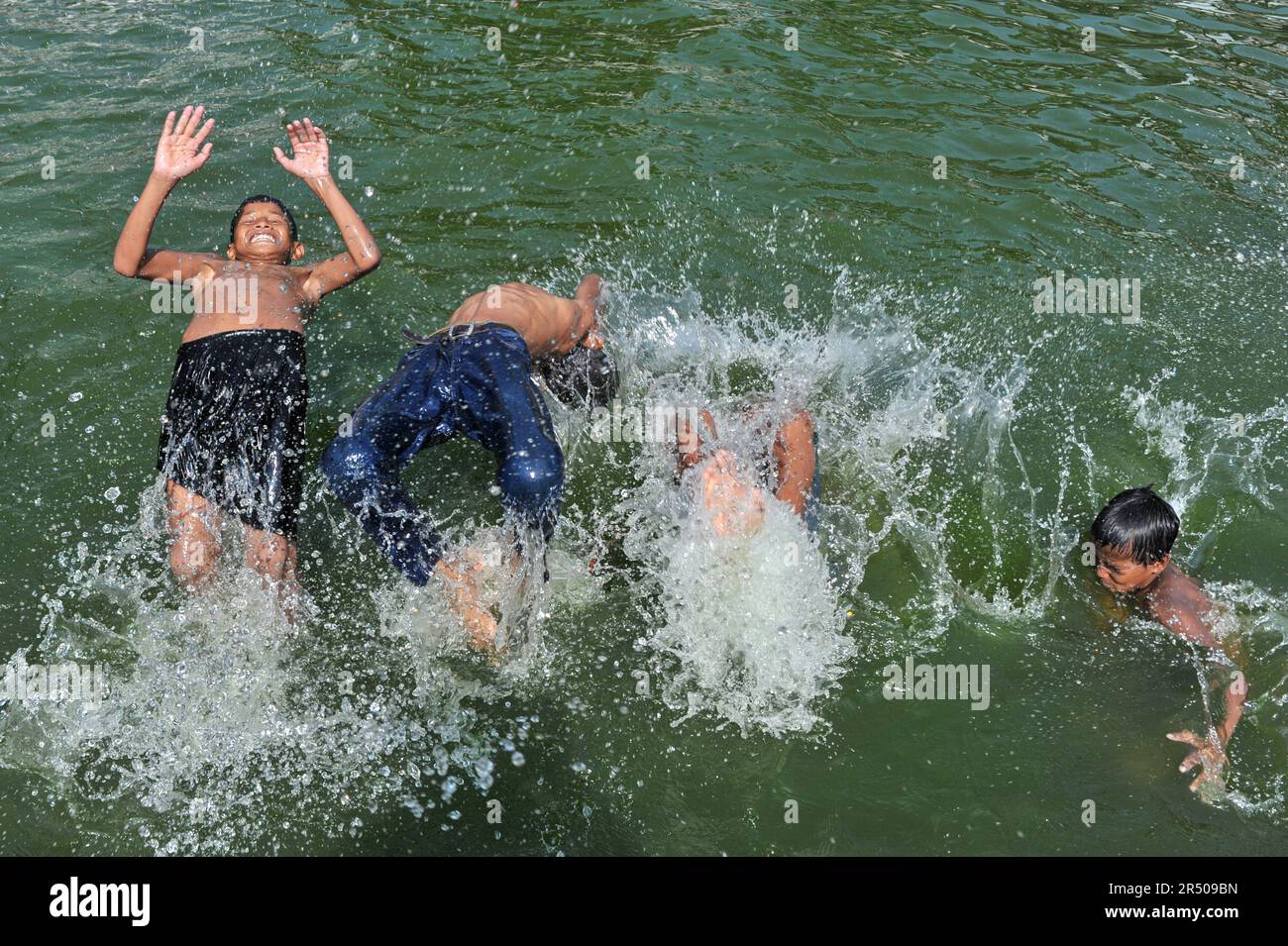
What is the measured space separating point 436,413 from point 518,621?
100 centimetres

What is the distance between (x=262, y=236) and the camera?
19.8ft

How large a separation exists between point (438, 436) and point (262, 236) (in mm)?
1890

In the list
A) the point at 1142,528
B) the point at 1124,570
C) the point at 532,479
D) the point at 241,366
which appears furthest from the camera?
the point at 241,366

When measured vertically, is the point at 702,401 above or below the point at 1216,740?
above

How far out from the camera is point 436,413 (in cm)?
486

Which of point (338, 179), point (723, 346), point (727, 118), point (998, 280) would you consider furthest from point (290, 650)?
point (727, 118)

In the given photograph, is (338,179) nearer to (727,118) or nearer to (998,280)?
(727,118)

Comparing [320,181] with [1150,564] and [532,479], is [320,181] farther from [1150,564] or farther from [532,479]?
[1150,564]

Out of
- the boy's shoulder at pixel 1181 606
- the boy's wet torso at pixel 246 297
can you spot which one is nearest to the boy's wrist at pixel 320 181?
the boy's wet torso at pixel 246 297

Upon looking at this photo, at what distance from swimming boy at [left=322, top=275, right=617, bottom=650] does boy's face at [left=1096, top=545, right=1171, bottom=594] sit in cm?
261

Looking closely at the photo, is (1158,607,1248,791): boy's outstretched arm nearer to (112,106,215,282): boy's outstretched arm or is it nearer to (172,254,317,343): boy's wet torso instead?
(172,254,317,343): boy's wet torso

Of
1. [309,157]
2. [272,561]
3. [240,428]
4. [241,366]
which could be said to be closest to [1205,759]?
[272,561]

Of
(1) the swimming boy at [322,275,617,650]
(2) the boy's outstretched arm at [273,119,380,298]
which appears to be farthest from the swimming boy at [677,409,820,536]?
(2) the boy's outstretched arm at [273,119,380,298]

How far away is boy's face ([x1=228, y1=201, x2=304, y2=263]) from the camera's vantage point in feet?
19.8
